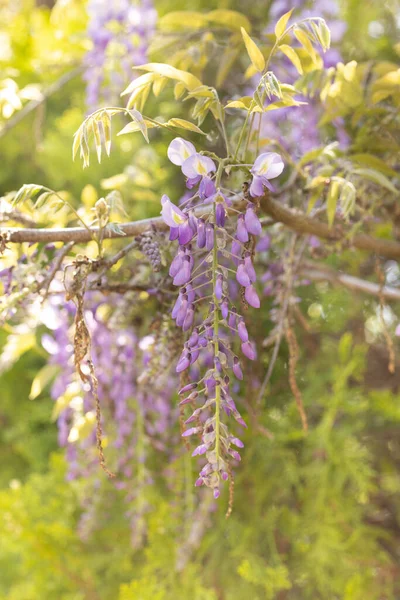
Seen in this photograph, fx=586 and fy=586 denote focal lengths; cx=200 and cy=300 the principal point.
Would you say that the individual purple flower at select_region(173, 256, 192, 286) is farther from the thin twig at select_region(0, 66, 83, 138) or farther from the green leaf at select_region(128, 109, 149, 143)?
the thin twig at select_region(0, 66, 83, 138)

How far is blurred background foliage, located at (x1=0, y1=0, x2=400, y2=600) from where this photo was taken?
3.27 ft

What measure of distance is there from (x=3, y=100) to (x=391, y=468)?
991 millimetres

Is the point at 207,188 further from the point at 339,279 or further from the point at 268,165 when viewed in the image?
the point at 339,279

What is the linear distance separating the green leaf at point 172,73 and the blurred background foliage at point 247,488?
1.32 feet

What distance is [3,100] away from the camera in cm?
78

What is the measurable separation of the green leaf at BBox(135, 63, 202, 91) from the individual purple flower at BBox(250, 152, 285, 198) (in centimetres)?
13

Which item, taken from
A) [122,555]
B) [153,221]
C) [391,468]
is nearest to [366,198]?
[153,221]

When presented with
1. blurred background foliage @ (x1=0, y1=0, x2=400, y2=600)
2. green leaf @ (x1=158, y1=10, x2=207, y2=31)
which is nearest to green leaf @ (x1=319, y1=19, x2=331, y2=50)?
green leaf @ (x1=158, y1=10, x2=207, y2=31)

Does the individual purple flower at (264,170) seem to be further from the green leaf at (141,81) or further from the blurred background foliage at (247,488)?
the blurred background foliage at (247,488)

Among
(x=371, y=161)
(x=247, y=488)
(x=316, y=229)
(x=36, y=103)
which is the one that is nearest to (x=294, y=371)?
(x=316, y=229)

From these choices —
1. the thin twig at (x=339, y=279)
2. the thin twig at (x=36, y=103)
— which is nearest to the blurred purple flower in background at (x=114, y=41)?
the thin twig at (x=36, y=103)

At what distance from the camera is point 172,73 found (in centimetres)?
52

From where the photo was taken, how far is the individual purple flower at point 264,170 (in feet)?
1.49

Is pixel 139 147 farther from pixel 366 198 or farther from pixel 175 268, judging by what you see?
pixel 175 268
